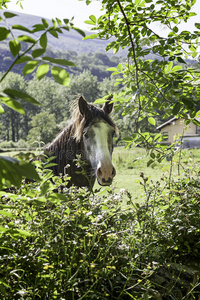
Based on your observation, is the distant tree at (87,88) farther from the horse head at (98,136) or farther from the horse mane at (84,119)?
the horse head at (98,136)

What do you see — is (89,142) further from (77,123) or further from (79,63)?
(79,63)

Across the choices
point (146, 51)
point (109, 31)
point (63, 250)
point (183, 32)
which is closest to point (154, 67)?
point (146, 51)

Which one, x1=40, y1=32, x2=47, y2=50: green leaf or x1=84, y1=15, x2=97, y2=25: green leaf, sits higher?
x1=84, y1=15, x2=97, y2=25: green leaf

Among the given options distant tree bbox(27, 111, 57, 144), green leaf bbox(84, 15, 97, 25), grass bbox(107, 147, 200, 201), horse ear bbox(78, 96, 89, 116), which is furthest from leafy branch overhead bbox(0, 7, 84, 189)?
distant tree bbox(27, 111, 57, 144)

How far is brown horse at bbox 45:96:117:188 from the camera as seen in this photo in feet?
10.2

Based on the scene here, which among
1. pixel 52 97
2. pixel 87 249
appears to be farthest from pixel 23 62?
pixel 52 97

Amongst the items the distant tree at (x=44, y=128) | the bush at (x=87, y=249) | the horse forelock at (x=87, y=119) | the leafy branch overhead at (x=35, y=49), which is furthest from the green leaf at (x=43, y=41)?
the distant tree at (x=44, y=128)

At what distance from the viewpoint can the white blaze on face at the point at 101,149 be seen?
3.03 metres

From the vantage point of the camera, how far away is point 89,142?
3.38m

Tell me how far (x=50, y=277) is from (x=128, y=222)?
1.07 metres

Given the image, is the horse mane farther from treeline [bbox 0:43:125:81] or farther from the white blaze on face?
treeline [bbox 0:43:125:81]

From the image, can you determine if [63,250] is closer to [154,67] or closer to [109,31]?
[154,67]

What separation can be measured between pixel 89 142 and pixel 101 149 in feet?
0.76

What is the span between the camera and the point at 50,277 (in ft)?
4.71
